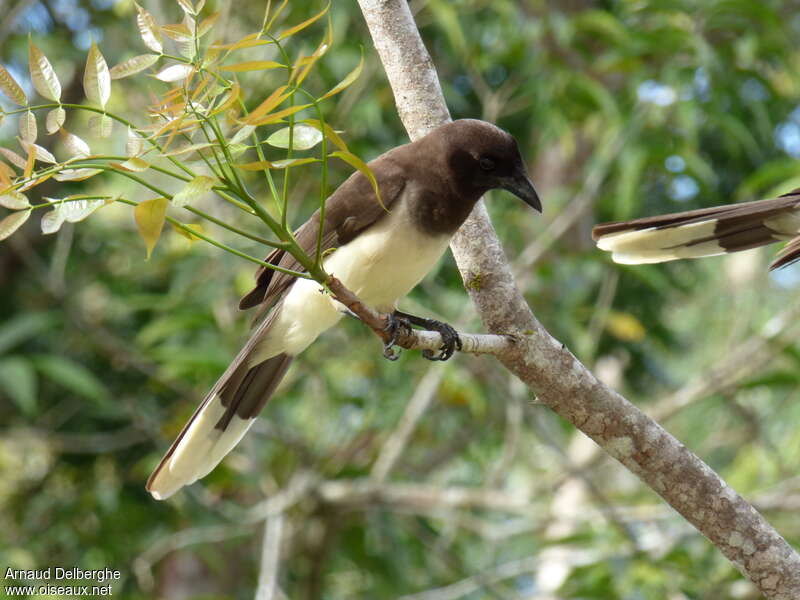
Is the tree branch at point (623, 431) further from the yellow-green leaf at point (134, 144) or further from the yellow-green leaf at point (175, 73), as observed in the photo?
the yellow-green leaf at point (134, 144)

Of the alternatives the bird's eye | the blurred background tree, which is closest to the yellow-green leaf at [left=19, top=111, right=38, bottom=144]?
the bird's eye

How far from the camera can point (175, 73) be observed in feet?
6.13

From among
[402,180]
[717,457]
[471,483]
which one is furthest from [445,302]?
[717,457]

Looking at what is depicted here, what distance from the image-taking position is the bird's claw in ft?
8.37

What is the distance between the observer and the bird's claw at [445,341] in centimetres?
255

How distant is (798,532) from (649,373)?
55.5 inches

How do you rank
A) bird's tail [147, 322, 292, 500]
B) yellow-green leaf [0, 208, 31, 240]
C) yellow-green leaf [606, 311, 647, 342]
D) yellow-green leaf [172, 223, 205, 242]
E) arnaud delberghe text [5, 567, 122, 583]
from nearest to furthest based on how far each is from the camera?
yellow-green leaf [0, 208, 31, 240], yellow-green leaf [172, 223, 205, 242], bird's tail [147, 322, 292, 500], arnaud delberghe text [5, 567, 122, 583], yellow-green leaf [606, 311, 647, 342]

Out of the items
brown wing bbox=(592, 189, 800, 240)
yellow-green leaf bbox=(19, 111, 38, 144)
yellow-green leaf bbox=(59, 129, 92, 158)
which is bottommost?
brown wing bbox=(592, 189, 800, 240)

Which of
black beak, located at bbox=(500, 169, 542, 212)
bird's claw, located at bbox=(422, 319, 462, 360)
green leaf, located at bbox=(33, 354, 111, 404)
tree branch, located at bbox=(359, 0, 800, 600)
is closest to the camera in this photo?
tree branch, located at bbox=(359, 0, 800, 600)

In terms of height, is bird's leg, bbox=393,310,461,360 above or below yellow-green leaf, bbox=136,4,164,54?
below

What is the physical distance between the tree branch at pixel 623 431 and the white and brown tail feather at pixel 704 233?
62 centimetres

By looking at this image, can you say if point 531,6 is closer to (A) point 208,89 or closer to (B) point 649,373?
(B) point 649,373

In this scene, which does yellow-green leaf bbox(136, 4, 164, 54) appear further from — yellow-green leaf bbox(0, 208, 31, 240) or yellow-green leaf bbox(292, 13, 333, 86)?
yellow-green leaf bbox(0, 208, 31, 240)

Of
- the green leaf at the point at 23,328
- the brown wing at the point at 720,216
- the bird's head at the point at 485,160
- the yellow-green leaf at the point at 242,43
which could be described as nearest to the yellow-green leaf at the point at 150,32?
the yellow-green leaf at the point at 242,43
